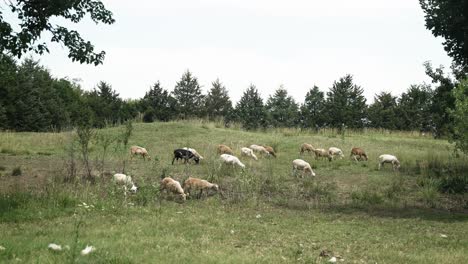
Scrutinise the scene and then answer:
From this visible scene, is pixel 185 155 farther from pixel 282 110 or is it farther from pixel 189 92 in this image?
pixel 189 92

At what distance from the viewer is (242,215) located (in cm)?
1133

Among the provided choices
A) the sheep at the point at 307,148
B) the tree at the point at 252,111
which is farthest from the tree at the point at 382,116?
the sheep at the point at 307,148

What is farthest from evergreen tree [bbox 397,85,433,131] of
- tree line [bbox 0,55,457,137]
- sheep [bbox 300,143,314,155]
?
sheep [bbox 300,143,314,155]

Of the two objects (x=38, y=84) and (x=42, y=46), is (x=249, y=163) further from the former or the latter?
(x=38, y=84)

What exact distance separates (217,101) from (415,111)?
3508 cm

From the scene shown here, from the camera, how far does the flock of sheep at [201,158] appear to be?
13.1 metres

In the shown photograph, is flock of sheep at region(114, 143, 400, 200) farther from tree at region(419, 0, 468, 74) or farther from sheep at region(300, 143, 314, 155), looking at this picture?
tree at region(419, 0, 468, 74)

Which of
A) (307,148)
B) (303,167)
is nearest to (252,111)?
(307,148)

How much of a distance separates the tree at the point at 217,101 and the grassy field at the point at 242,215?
221 feet

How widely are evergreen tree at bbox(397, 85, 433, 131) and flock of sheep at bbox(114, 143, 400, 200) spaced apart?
179 feet

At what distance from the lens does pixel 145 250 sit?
283 inches

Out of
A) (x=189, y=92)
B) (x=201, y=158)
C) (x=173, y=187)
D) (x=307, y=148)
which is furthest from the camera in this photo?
(x=189, y=92)

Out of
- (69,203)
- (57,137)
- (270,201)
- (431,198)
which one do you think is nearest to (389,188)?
(431,198)

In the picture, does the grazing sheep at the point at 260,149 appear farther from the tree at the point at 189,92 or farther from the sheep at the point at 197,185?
the tree at the point at 189,92
